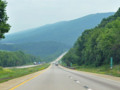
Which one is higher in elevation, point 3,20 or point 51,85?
point 3,20

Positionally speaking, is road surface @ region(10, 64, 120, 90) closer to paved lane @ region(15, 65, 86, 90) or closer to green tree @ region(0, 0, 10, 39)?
paved lane @ region(15, 65, 86, 90)

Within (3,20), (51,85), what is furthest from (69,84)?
(3,20)

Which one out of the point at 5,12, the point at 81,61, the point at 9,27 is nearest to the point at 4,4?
the point at 5,12

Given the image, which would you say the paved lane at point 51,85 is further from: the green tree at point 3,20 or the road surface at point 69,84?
the green tree at point 3,20

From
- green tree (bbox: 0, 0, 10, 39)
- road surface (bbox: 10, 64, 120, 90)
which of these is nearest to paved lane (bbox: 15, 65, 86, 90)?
road surface (bbox: 10, 64, 120, 90)

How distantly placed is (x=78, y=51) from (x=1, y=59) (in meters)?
63.4

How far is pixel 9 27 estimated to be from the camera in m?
31.4

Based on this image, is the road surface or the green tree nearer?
the road surface

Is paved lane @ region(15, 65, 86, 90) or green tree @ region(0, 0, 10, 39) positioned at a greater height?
green tree @ region(0, 0, 10, 39)

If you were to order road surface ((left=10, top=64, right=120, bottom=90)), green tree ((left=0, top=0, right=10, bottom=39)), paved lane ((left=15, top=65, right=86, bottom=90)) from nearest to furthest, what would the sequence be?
paved lane ((left=15, top=65, right=86, bottom=90))
road surface ((left=10, top=64, right=120, bottom=90))
green tree ((left=0, top=0, right=10, bottom=39))

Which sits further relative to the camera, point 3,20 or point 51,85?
point 3,20

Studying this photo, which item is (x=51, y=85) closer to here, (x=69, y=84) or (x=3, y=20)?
(x=69, y=84)

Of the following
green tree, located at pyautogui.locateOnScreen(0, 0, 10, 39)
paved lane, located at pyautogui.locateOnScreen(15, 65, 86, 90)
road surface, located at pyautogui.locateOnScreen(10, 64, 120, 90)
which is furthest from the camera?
green tree, located at pyautogui.locateOnScreen(0, 0, 10, 39)

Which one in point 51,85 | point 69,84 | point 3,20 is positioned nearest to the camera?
point 51,85
